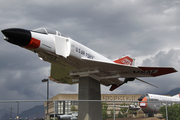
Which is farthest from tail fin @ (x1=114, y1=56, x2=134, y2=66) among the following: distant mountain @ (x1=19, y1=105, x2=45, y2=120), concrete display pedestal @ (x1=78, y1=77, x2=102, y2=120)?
distant mountain @ (x1=19, y1=105, x2=45, y2=120)

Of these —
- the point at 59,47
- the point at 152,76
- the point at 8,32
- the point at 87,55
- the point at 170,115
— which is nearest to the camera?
the point at 170,115

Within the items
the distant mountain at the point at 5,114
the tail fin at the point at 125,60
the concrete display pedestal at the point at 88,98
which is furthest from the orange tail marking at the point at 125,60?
the distant mountain at the point at 5,114

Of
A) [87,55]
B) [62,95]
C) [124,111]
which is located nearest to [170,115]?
[124,111]

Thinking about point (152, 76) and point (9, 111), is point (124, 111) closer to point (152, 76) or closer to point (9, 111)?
point (9, 111)

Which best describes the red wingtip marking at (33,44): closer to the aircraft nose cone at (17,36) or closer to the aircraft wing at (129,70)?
the aircraft nose cone at (17,36)

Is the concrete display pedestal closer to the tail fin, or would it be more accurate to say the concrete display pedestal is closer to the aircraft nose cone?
the tail fin

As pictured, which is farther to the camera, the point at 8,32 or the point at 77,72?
the point at 77,72

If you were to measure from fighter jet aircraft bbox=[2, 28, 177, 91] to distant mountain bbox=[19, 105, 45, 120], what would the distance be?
493 cm

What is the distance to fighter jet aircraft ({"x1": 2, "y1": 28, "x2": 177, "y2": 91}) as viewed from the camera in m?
12.9

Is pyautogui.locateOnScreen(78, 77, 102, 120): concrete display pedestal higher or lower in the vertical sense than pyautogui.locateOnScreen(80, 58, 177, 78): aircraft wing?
lower

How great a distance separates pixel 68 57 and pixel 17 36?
4.10 metres

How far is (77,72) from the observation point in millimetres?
17984

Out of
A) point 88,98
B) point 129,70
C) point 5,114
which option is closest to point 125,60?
point 129,70

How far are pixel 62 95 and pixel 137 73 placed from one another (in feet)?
263
